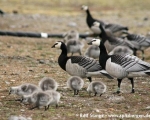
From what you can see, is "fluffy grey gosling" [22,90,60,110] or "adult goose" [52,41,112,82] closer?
"fluffy grey gosling" [22,90,60,110]

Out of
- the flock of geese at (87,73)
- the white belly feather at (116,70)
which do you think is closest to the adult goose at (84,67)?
the flock of geese at (87,73)

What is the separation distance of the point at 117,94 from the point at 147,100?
0.83 metres

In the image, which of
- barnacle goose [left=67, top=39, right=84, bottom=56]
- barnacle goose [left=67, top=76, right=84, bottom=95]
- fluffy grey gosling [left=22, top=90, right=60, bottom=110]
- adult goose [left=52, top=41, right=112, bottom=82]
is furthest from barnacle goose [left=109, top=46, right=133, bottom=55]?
fluffy grey gosling [left=22, top=90, right=60, bottom=110]

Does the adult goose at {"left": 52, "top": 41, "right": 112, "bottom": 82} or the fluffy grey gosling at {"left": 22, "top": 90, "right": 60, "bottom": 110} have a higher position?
the adult goose at {"left": 52, "top": 41, "right": 112, "bottom": 82}

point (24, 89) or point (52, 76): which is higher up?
point (52, 76)

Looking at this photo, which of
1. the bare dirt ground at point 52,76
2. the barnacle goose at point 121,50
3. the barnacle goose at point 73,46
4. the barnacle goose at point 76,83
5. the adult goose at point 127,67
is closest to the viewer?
the bare dirt ground at point 52,76

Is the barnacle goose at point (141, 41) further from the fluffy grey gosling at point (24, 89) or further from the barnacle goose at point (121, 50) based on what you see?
the fluffy grey gosling at point (24, 89)

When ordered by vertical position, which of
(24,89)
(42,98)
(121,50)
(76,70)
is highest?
(121,50)

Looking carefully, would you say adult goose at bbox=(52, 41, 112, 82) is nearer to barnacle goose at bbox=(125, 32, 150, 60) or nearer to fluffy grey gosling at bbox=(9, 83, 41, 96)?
fluffy grey gosling at bbox=(9, 83, 41, 96)

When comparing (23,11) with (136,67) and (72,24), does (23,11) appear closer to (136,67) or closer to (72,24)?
(72,24)

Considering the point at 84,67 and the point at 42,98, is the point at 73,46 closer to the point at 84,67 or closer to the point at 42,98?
the point at 84,67

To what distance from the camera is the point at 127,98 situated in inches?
415

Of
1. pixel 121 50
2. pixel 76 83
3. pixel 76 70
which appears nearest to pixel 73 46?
pixel 121 50

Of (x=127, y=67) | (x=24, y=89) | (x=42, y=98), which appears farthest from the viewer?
(x=127, y=67)
